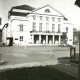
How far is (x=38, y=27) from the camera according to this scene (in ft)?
153

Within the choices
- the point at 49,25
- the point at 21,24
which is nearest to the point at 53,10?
the point at 49,25

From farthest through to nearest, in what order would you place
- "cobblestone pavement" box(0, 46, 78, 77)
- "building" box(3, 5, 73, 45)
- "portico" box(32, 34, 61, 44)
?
1. "portico" box(32, 34, 61, 44)
2. "building" box(3, 5, 73, 45)
3. "cobblestone pavement" box(0, 46, 78, 77)

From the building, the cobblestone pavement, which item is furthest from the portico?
the cobblestone pavement

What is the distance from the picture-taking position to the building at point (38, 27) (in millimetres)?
44281

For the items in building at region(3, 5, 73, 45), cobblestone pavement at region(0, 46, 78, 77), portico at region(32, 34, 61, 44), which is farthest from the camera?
portico at region(32, 34, 61, 44)

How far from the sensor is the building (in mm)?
44281

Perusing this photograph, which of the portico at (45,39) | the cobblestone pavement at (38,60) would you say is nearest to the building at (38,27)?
the portico at (45,39)

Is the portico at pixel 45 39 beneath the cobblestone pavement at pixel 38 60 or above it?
above

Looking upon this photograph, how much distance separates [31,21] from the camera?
4566 centimetres

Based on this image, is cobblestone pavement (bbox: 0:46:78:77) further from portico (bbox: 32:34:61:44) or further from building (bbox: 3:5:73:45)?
portico (bbox: 32:34:61:44)

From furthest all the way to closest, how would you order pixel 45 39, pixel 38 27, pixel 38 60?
pixel 45 39 < pixel 38 27 < pixel 38 60

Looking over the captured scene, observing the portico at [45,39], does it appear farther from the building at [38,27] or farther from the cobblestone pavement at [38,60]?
the cobblestone pavement at [38,60]

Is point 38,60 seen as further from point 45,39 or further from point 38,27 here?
point 45,39

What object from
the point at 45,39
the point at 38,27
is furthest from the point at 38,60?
the point at 45,39
